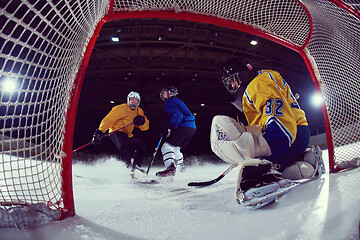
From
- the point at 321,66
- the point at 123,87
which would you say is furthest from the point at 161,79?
the point at 321,66

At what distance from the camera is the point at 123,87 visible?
10.0m

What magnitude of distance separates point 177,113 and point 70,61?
6.64 ft

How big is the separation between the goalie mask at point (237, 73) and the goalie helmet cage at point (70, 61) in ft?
1.47

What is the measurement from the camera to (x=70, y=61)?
4.33 ft

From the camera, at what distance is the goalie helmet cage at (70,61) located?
3.11 feet

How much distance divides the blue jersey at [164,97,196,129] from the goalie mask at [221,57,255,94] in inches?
71.9

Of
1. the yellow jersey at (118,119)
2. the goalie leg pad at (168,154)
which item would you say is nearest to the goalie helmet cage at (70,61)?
the goalie leg pad at (168,154)

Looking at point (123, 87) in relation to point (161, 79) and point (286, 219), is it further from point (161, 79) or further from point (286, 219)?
point (286, 219)

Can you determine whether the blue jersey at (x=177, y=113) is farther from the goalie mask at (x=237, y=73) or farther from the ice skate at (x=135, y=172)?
the goalie mask at (x=237, y=73)

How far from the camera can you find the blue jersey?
10.5ft

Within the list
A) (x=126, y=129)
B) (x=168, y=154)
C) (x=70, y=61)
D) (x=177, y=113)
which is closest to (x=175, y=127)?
(x=177, y=113)

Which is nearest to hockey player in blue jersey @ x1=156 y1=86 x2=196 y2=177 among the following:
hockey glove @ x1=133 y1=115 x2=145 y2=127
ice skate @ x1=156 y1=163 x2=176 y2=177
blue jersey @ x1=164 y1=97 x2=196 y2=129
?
blue jersey @ x1=164 y1=97 x2=196 y2=129

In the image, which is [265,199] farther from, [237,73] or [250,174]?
[237,73]

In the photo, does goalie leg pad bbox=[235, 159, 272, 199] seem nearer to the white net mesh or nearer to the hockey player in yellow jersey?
the white net mesh
